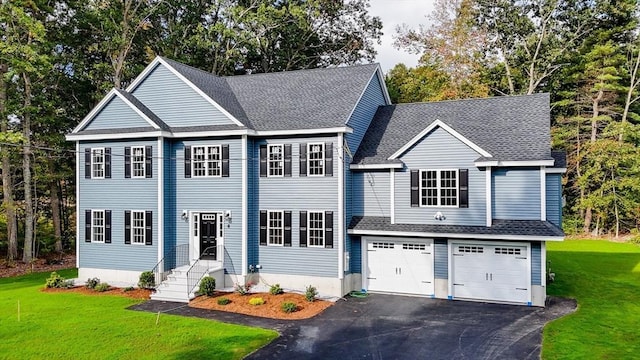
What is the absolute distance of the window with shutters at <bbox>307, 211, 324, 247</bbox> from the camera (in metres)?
18.4

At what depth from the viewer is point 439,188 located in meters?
17.8

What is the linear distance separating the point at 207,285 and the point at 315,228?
483 centimetres

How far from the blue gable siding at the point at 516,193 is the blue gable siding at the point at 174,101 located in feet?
36.7

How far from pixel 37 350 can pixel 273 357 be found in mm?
6540

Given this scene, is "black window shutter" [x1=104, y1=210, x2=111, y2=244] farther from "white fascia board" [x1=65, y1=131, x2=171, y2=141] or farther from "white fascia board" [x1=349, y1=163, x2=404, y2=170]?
"white fascia board" [x1=349, y1=163, x2=404, y2=170]

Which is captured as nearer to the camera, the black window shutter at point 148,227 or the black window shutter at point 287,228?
the black window shutter at point 287,228

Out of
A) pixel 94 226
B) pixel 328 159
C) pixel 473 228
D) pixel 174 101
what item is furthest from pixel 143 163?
pixel 473 228

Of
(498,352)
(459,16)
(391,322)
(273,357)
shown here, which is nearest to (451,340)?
(498,352)

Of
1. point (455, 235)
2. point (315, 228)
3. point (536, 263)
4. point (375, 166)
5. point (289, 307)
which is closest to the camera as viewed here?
point (289, 307)

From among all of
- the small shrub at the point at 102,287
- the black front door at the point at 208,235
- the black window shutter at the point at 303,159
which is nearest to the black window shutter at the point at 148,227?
the black front door at the point at 208,235

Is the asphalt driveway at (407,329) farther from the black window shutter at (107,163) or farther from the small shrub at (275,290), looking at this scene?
the black window shutter at (107,163)

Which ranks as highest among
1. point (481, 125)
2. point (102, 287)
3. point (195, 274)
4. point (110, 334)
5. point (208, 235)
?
point (481, 125)

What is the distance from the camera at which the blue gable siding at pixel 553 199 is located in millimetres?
17391

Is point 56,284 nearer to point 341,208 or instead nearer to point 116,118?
point 116,118
